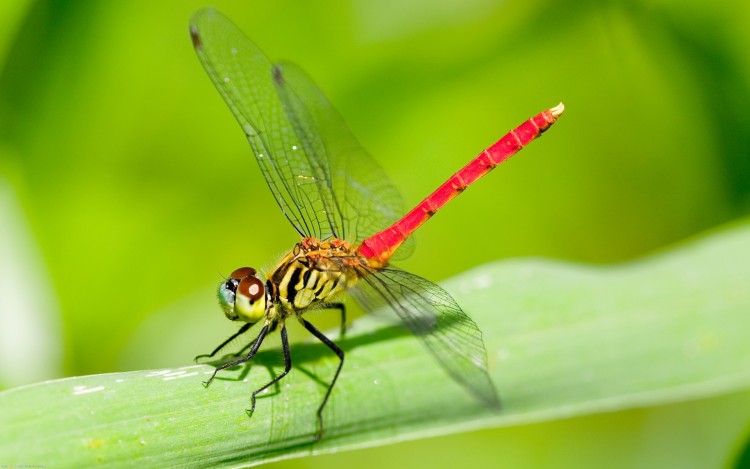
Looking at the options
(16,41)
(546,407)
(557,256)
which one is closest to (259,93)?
(16,41)

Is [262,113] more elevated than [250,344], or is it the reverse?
[262,113]

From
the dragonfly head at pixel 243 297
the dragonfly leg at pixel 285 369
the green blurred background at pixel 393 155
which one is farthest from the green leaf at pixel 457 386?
the green blurred background at pixel 393 155

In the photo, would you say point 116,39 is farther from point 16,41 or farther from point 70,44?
point 16,41

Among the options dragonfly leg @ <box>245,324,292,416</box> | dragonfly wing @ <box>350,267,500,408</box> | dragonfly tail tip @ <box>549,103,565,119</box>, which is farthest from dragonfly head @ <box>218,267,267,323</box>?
dragonfly tail tip @ <box>549,103,565,119</box>

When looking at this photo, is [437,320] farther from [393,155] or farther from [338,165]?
[393,155]

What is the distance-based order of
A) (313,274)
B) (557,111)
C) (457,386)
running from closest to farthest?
(457,386) < (313,274) < (557,111)

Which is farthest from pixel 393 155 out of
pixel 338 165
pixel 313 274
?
pixel 313 274

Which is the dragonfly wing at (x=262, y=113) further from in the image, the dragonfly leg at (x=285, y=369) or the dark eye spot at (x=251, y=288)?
the dragonfly leg at (x=285, y=369)
